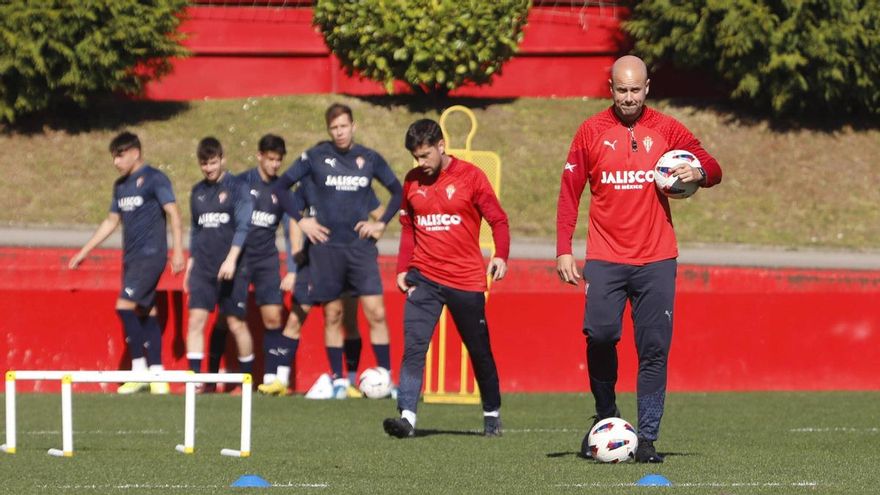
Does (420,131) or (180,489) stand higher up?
(420,131)

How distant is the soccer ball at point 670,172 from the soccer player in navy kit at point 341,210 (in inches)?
196

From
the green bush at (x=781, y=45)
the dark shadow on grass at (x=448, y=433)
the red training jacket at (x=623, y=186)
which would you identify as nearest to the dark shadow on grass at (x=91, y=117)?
the green bush at (x=781, y=45)

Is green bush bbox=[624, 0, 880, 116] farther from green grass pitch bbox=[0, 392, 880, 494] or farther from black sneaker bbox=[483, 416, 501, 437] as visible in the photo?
black sneaker bbox=[483, 416, 501, 437]

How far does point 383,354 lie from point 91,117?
1472 cm

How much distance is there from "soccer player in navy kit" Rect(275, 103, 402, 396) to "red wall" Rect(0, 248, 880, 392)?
853 millimetres

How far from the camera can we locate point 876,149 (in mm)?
27094

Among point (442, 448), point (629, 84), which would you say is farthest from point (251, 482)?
point (629, 84)

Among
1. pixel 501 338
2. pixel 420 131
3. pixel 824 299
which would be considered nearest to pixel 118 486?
pixel 420 131

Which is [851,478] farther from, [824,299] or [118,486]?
[824,299]

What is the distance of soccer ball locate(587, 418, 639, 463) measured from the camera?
28.5ft

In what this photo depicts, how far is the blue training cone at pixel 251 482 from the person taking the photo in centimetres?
766

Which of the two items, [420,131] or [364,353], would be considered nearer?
[420,131]

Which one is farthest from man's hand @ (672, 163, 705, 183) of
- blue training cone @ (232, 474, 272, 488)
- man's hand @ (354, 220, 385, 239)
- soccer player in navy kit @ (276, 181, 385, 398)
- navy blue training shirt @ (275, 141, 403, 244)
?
soccer player in navy kit @ (276, 181, 385, 398)

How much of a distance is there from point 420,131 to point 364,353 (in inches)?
172
